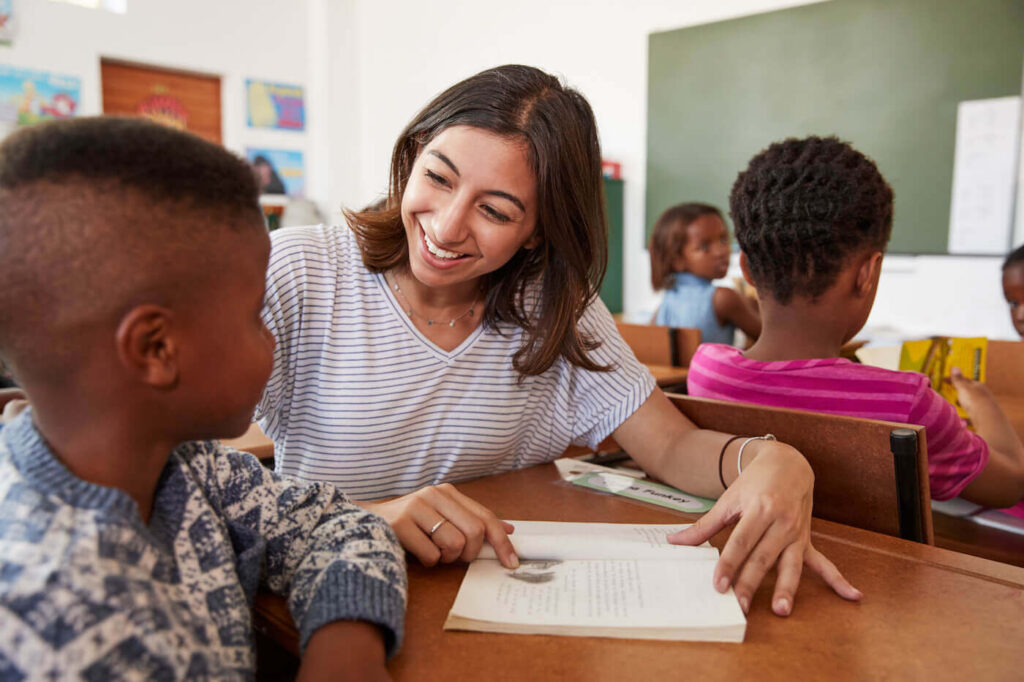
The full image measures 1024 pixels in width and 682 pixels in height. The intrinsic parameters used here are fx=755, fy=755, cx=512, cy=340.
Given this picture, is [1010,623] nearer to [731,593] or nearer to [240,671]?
[731,593]

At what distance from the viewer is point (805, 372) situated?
127 cm

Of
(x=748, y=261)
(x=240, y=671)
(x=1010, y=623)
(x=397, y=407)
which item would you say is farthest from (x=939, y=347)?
(x=240, y=671)

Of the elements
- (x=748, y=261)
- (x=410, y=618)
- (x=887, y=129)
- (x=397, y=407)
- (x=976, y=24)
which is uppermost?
(x=976, y=24)

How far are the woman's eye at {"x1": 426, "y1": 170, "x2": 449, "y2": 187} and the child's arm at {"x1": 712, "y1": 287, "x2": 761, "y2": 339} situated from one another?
2251mm

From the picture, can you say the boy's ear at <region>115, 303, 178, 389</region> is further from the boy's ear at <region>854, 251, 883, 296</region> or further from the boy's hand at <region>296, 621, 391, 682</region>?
the boy's ear at <region>854, 251, 883, 296</region>

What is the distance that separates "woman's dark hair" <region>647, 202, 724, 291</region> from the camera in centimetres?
339

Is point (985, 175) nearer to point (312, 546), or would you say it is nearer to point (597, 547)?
point (597, 547)

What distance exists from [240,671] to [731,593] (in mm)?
461

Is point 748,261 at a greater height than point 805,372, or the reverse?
point 748,261

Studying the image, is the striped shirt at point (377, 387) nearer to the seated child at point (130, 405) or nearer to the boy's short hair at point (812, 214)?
the boy's short hair at point (812, 214)

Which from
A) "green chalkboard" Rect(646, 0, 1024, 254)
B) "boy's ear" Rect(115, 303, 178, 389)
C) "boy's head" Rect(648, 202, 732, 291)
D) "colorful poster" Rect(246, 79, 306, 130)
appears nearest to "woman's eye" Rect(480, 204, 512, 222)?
"boy's ear" Rect(115, 303, 178, 389)

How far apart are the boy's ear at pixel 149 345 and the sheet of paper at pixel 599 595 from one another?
0.35 metres

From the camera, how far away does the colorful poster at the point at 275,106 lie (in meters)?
5.94

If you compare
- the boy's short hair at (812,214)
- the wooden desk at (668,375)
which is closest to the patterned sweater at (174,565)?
the boy's short hair at (812,214)
